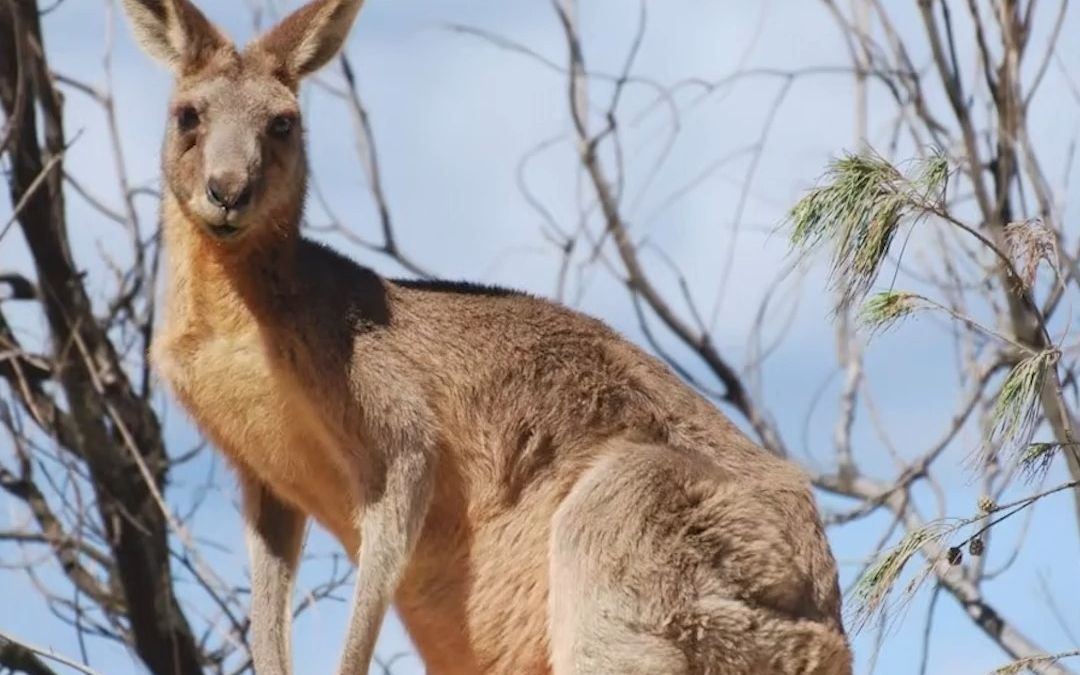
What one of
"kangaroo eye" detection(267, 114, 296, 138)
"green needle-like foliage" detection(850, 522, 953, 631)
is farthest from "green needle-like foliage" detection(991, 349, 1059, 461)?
"kangaroo eye" detection(267, 114, 296, 138)

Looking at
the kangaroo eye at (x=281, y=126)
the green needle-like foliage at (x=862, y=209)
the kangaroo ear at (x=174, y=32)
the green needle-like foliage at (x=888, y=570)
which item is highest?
the kangaroo ear at (x=174, y=32)

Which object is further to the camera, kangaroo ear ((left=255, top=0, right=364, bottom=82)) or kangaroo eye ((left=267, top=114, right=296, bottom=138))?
kangaroo ear ((left=255, top=0, right=364, bottom=82))

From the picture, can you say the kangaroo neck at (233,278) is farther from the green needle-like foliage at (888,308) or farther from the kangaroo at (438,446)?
the green needle-like foliage at (888,308)

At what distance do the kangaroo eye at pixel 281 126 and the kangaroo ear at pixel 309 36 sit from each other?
29 cm

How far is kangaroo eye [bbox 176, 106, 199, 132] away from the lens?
722cm

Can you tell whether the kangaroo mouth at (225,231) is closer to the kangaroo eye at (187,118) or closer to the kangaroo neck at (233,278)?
the kangaroo neck at (233,278)

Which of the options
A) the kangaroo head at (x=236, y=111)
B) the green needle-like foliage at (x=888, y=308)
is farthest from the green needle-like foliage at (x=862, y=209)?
the kangaroo head at (x=236, y=111)

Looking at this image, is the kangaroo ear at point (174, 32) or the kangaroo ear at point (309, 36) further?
the kangaroo ear at point (309, 36)

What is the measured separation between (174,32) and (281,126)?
1.81ft

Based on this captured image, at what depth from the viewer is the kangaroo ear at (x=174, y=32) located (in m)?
7.43

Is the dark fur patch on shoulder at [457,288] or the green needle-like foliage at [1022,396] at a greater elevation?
the dark fur patch on shoulder at [457,288]

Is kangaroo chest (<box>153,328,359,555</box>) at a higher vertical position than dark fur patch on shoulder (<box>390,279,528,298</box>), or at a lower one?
lower

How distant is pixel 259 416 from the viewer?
7137mm

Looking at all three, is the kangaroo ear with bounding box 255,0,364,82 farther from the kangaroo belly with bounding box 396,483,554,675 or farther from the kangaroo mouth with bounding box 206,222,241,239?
the kangaroo belly with bounding box 396,483,554,675
